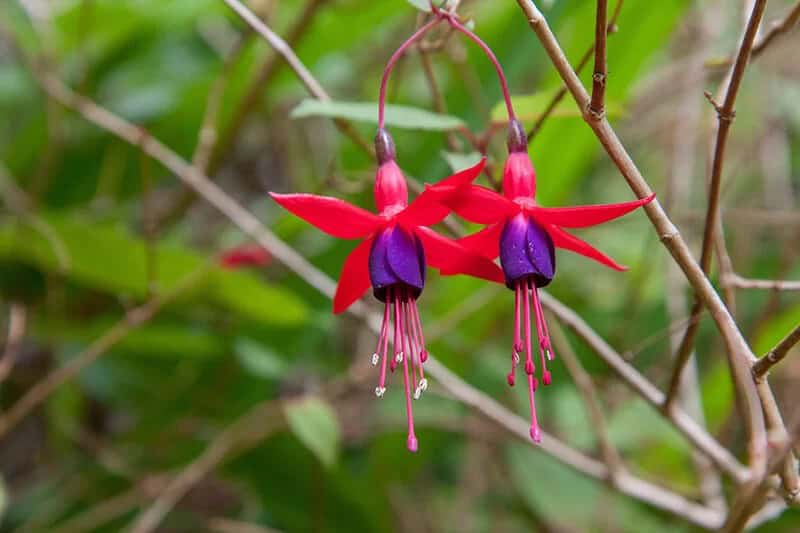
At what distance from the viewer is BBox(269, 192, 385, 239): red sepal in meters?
0.43

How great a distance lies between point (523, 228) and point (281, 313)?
2.03 feet

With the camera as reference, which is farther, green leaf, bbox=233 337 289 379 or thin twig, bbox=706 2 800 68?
green leaf, bbox=233 337 289 379

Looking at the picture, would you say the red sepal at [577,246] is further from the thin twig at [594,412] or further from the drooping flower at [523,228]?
the thin twig at [594,412]

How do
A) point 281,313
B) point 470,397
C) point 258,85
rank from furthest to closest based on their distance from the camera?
point 258,85
point 281,313
point 470,397

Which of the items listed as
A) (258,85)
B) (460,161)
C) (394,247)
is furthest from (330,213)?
(258,85)

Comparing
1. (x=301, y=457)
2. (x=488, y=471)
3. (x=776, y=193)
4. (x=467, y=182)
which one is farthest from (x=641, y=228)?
(x=467, y=182)

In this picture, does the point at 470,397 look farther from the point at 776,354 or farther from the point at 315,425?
the point at 776,354

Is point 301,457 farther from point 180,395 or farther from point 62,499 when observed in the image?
point 62,499

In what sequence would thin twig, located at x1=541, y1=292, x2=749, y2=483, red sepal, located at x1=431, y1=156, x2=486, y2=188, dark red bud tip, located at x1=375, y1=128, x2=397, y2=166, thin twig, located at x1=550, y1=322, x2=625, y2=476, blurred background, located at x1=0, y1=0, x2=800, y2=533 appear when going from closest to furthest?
red sepal, located at x1=431, y1=156, x2=486, y2=188 → dark red bud tip, located at x1=375, y1=128, x2=397, y2=166 → thin twig, located at x1=541, y1=292, x2=749, y2=483 → thin twig, located at x1=550, y1=322, x2=625, y2=476 → blurred background, located at x1=0, y1=0, x2=800, y2=533

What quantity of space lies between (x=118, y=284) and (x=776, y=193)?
98 centimetres

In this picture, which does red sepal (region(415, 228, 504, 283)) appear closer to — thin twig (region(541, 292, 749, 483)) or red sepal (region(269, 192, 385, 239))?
red sepal (region(269, 192, 385, 239))

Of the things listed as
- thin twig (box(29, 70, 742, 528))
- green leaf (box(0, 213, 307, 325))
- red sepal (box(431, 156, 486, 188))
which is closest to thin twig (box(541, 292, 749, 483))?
thin twig (box(29, 70, 742, 528))

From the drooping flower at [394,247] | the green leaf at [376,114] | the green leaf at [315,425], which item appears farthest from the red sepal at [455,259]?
the green leaf at [315,425]

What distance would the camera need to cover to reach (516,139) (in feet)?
1.65
